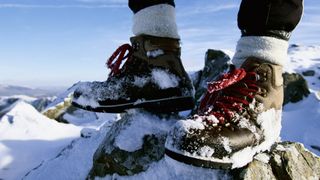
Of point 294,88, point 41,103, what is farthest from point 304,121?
point 41,103

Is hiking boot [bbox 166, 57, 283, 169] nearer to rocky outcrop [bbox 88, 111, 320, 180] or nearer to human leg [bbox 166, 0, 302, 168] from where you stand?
human leg [bbox 166, 0, 302, 168]

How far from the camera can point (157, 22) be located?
7.11 ft

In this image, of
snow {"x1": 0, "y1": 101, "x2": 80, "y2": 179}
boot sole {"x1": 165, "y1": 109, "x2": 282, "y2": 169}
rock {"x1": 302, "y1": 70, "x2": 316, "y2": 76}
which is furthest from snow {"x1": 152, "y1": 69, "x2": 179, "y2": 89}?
rock {"x1": 302, "y1": 70, "x2": 316, "y2": 76}

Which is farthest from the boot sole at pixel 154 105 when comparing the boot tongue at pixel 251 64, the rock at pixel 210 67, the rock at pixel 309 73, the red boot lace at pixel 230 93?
the rock at pixel 309 73

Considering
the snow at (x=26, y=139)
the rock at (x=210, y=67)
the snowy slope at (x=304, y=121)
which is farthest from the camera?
the rock at (x=210, y=67)

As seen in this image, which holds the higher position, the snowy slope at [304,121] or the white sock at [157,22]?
the white sock at [157,22]

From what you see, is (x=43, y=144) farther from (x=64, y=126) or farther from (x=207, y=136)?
(x=207, y=136)

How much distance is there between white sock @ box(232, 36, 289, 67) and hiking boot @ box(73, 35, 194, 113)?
447 mm

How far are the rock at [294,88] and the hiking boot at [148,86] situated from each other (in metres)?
8.42

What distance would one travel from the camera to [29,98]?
12.1 meters

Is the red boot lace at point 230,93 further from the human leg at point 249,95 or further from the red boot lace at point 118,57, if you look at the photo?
the red boot lace at point 118,57

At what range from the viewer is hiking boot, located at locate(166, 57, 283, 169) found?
156cm

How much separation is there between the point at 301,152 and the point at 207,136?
36.3 inches

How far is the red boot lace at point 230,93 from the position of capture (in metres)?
1.71
